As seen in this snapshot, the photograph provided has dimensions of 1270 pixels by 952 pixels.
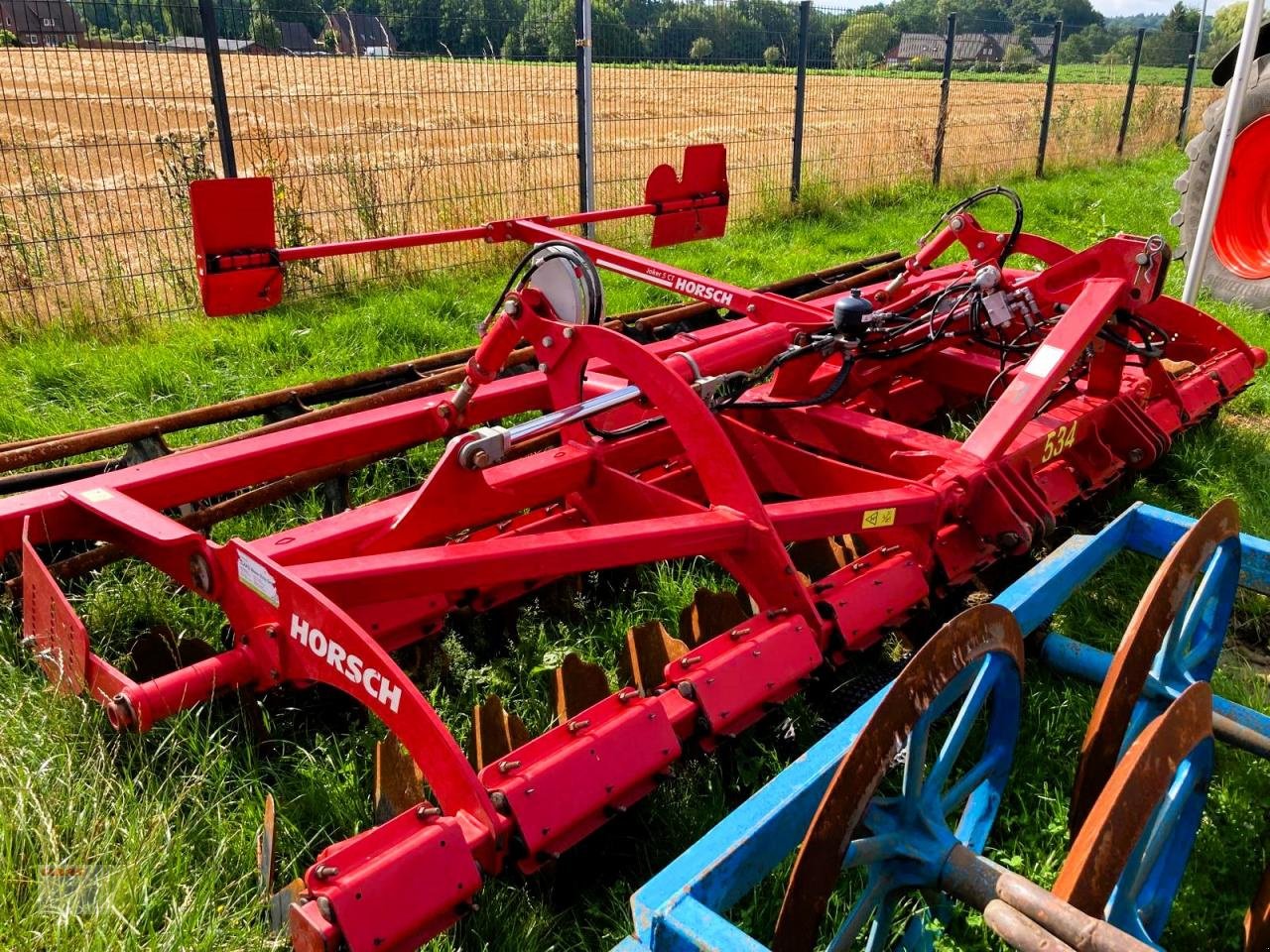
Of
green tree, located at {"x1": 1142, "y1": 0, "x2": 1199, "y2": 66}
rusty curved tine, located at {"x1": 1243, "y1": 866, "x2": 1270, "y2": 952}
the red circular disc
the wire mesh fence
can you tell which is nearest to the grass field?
the wire mesh fence

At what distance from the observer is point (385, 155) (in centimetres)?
880

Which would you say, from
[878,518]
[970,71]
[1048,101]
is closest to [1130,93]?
[970,71]

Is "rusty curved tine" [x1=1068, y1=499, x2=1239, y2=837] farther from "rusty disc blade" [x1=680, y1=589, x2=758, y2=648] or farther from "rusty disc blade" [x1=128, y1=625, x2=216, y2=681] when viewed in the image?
"rusty disc blade" [x1=128, y1=625, x2=216, y2=681]

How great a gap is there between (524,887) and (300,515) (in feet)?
7.02

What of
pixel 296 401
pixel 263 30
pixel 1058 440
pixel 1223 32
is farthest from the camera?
pixel 1223 32

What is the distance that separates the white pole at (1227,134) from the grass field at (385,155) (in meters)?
4.83

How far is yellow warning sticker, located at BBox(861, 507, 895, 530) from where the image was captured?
3025 millimetres

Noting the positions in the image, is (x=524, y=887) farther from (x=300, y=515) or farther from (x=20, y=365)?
(x=20, y=365)

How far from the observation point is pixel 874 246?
916 cm

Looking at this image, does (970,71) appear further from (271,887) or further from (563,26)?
(271,887)

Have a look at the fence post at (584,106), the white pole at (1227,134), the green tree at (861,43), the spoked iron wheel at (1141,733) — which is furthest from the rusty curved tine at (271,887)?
the green tree at (861,43)

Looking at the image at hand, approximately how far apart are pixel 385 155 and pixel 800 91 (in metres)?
4.20

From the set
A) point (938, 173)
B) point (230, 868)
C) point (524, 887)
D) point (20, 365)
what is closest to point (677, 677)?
point (524, 887)

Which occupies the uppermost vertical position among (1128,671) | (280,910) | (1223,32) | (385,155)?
(1223,32)
